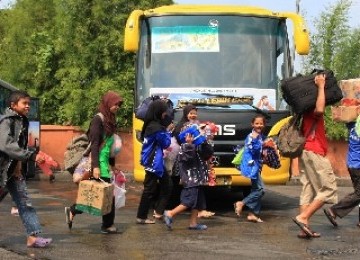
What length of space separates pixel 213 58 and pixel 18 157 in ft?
15.9

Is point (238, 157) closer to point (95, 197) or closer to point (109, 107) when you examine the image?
point (109, 107)

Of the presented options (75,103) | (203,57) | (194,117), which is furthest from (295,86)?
(75,103)

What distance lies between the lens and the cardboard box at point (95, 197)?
8375 millimetres

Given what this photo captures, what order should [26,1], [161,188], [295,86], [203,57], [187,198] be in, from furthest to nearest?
[26,1], [203,57], [161,188], [187,198], [295,86]

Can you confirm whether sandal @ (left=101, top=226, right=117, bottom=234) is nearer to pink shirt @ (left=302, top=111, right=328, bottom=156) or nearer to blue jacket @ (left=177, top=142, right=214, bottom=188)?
blue jacket @ (left=177, top=142, right=214, bottom=188)

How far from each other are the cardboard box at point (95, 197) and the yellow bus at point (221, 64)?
2731 mm

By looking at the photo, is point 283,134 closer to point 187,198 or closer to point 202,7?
point 187,198

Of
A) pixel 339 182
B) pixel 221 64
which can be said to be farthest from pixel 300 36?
pixel 339 182

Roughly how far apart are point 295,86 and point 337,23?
593 inches

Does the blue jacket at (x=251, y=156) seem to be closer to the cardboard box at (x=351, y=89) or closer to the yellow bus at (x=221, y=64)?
the yellow bus at (x=221, y=64)

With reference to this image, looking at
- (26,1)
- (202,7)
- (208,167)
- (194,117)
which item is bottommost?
(208,167)

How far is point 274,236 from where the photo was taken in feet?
29.0

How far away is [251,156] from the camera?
10219 millimetres

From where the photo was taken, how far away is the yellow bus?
1103cm
